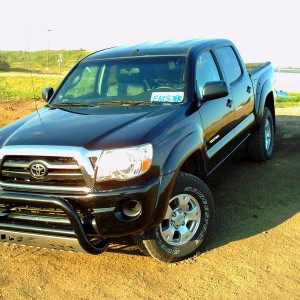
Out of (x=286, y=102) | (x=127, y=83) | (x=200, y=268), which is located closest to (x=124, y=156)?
(x=200, y=268)

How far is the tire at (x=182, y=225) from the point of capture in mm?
3309

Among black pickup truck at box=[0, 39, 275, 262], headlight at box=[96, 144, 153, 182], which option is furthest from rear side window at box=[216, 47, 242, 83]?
headlight at box=[96, 144, 153, 182]

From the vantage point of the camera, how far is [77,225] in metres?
2.89

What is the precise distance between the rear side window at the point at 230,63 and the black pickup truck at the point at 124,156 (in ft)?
1.11

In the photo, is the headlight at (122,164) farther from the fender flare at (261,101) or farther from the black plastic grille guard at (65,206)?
the fender flare at (261,101)

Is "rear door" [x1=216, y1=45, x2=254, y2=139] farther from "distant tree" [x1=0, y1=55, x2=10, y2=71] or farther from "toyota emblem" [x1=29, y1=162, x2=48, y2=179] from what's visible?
"distant tree" [x1=0, y1=55, x2=10, y2=71]

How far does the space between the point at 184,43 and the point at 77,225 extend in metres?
2.56

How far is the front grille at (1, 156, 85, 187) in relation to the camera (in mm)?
2990

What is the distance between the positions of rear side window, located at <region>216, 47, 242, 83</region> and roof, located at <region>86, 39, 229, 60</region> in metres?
0.20

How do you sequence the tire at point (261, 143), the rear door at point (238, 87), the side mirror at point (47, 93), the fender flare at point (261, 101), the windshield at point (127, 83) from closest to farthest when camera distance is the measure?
the windshield at point (127, 83)
the side mirror at point (47, 93)
the rear door at point (238, 87)
the fender flare at point (261, 101)
the tire at point (261, 143)

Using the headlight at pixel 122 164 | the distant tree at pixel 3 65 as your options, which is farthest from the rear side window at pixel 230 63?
the distant tree at pixel 3 65

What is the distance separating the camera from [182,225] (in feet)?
11.5

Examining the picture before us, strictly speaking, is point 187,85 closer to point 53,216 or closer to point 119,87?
point 119,87

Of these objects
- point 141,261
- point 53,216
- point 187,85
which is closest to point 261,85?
point 187,85
